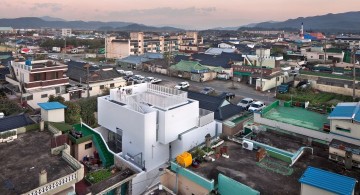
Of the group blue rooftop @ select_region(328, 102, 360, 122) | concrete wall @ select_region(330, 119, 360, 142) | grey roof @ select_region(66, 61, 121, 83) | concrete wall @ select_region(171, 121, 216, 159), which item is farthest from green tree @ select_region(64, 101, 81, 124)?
blue rooftop @ select_region(328, 102, 360, 122)

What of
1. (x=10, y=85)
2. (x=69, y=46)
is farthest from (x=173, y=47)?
(x=10, y=85)

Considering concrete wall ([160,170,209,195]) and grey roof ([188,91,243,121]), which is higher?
grey roof ([188,91,243,121])

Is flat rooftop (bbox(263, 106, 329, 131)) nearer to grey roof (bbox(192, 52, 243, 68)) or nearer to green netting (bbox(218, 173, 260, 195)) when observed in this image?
green netting (bbox(218, 173, 260, 195))

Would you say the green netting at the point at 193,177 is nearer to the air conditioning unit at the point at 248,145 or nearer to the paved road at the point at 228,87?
the air conditioning unit at the point at 248,145

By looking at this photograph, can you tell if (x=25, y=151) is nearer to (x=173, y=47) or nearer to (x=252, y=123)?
(x=252, y=123)

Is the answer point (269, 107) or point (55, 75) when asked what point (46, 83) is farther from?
point (269, 107)
